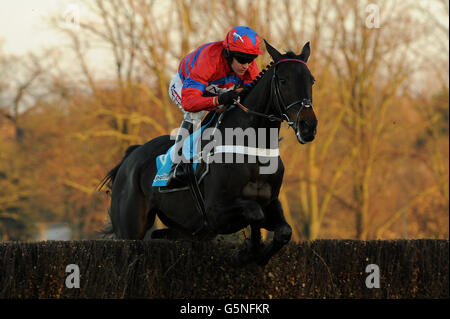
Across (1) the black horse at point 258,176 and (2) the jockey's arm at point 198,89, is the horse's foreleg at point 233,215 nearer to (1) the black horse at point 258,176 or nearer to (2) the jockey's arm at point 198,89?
(1) the black horse at point 258,176

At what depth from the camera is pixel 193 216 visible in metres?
6.82

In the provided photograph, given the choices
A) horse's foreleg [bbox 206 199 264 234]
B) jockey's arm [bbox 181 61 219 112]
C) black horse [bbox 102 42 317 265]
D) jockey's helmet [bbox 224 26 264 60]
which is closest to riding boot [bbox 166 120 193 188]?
black horse [bbox 102 42 317 265]

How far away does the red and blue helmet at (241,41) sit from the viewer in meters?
6.07

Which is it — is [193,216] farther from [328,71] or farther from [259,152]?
[328,71]

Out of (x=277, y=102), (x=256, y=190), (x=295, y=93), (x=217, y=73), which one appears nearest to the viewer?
(x=295, y=93)

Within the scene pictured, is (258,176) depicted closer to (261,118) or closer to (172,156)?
(261,118)

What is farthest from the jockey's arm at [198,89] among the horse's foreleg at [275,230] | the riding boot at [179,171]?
the horse's foreleg at [275,230]

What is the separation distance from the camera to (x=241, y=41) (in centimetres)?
607

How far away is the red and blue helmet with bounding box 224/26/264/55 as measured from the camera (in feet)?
19.9

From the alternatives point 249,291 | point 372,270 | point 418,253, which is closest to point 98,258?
point 249,291

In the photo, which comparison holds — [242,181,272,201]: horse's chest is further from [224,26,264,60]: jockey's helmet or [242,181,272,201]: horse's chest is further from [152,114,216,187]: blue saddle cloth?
[224,26,264,60]: jockey's helmet

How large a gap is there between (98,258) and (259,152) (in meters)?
1.81

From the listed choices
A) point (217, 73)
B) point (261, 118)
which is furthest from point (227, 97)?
point (217, 73)

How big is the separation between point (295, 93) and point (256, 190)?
2.98ft
